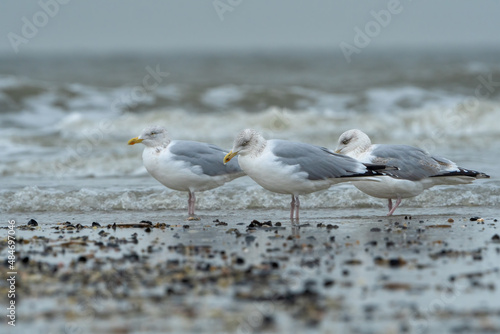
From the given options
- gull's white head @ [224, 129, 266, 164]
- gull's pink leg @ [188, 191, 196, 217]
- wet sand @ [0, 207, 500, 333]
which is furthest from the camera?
gull's pink leg @ [188, 191, 196, 217]

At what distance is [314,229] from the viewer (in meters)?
7.11

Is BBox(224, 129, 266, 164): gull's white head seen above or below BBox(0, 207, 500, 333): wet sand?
above

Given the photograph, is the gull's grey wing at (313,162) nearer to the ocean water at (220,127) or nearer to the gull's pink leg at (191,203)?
the gull's pink leg at (191,203)

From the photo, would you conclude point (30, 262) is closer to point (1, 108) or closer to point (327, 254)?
point (327, 254)

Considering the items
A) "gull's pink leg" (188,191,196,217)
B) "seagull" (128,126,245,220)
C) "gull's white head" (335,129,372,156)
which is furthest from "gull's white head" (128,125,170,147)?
"gull's white head" (335,129,372,156)

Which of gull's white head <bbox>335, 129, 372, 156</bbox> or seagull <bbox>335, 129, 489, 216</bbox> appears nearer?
seagull <bbox>335, 129, 489, 216</bbox>

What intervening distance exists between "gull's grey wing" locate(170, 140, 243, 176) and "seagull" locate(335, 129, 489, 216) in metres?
1.38

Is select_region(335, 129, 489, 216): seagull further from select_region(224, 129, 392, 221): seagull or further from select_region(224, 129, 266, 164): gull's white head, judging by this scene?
select_region(224, 129, 266, 164): gull's white head

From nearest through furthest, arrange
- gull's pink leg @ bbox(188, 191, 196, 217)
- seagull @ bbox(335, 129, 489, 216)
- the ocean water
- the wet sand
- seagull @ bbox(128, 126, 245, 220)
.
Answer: the wet sand
seagull @ bbox(335, 129, 489, 216)
seagull @ bbox(128, 126, 245, 220)
gull's pink leg @ bbox(188, 191, 196, 217)
the ocean water

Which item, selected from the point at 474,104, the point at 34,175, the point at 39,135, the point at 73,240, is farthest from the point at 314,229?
the point at 474,104

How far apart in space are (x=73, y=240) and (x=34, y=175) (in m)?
5.14

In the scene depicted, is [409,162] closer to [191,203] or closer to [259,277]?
[191,203]

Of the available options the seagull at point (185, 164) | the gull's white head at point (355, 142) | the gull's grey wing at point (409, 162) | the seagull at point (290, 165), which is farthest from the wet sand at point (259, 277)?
the gull's white head at point (355, 142)

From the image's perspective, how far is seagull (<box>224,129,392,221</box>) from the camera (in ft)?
24.6
